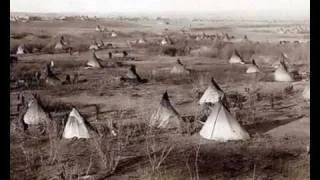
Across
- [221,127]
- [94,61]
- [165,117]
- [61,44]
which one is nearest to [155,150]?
[165,117]

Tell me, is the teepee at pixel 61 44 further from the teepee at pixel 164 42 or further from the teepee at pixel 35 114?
the teepee at pixel 164 42

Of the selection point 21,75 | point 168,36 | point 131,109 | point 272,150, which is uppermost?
point 168,36

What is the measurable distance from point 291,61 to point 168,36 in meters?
0.42

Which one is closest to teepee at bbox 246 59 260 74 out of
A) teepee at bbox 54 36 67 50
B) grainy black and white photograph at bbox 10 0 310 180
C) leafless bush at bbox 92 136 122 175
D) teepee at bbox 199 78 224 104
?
grainy black and white photograph at bbox 10 0 310 180

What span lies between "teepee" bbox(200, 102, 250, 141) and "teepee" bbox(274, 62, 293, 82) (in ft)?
0.73

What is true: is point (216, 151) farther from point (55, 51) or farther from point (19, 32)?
point (19, 32)

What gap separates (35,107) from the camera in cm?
165

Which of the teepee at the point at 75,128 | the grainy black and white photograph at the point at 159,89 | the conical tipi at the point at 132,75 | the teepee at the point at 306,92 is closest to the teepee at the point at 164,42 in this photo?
the grainy black and white photograph at the point at 159,89

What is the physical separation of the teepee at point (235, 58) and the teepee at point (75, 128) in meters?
0.54

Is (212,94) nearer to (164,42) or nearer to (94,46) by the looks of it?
(164,42)

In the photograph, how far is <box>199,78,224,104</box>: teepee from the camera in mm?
1688

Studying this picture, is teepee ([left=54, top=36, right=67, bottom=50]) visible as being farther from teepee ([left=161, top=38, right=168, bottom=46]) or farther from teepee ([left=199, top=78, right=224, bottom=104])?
teepee ([left=199, top=78, right=224, bottom=104])

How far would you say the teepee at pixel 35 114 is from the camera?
64.7 inches

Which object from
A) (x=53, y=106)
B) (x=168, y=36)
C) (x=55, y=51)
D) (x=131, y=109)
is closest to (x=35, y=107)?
(x=53, y=106)
